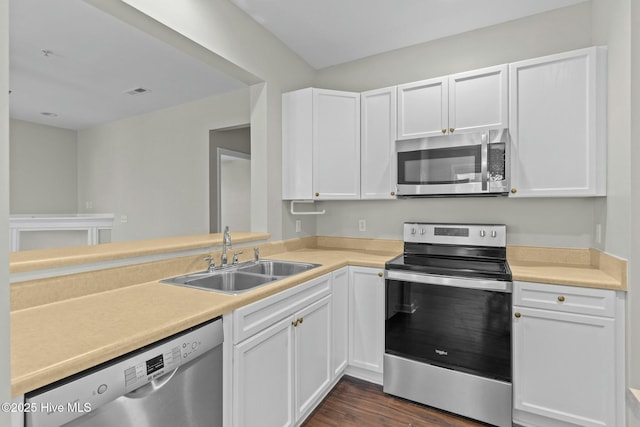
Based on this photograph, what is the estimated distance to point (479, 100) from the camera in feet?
7.22

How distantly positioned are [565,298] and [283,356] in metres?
1.55

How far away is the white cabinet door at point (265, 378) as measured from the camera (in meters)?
1.36

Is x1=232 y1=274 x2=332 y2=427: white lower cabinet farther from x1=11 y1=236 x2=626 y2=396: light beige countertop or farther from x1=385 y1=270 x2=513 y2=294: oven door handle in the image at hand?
x1=385 y1=270 x2=513 y2=294: oven door handle

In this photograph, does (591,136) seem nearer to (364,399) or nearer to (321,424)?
(364,399)

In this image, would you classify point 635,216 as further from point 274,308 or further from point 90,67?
point 90,67

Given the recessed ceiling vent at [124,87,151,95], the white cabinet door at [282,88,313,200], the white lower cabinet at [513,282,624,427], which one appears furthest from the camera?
the recessed ceiling vent at [124,87,151,95]

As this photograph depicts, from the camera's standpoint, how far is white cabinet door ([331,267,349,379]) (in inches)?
85.4

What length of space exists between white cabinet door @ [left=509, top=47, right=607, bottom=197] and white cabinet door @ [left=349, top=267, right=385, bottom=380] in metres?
1.13

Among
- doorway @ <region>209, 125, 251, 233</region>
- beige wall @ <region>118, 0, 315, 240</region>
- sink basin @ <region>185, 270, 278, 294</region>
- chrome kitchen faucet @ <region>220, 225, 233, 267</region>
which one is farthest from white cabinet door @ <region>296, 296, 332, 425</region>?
doorway @ <region>209, 125, 251, 233</region>

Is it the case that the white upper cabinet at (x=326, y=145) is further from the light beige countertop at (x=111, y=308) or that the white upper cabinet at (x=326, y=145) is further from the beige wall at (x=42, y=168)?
the beige wall at (x=42, y=168)

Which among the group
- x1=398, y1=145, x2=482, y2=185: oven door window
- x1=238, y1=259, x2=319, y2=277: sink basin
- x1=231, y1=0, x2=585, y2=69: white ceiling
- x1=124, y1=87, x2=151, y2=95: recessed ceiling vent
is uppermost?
x1=231, y1=0, x2=585, y2=69: white ceiling

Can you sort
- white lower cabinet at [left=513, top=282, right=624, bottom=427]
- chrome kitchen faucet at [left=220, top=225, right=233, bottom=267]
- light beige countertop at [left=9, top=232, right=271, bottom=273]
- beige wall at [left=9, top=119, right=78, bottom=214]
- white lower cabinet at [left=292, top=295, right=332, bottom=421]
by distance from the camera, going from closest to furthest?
light beige countertop at [left=9, top=232, right=271, bottom=273] → white lower cabinet at [left=513, top=282, right=624, bottom=427] → white lower cabinet at [left=292, top=295, right=332, bottom=421] → chrome kitchen faucet at [left=220, top=225, right=233, bottom=267] → beige wall at [left=9, top=119, right=78, bottom=214]

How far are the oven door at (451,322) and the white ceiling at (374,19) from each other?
1830mm

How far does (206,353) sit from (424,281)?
4.53 feet
